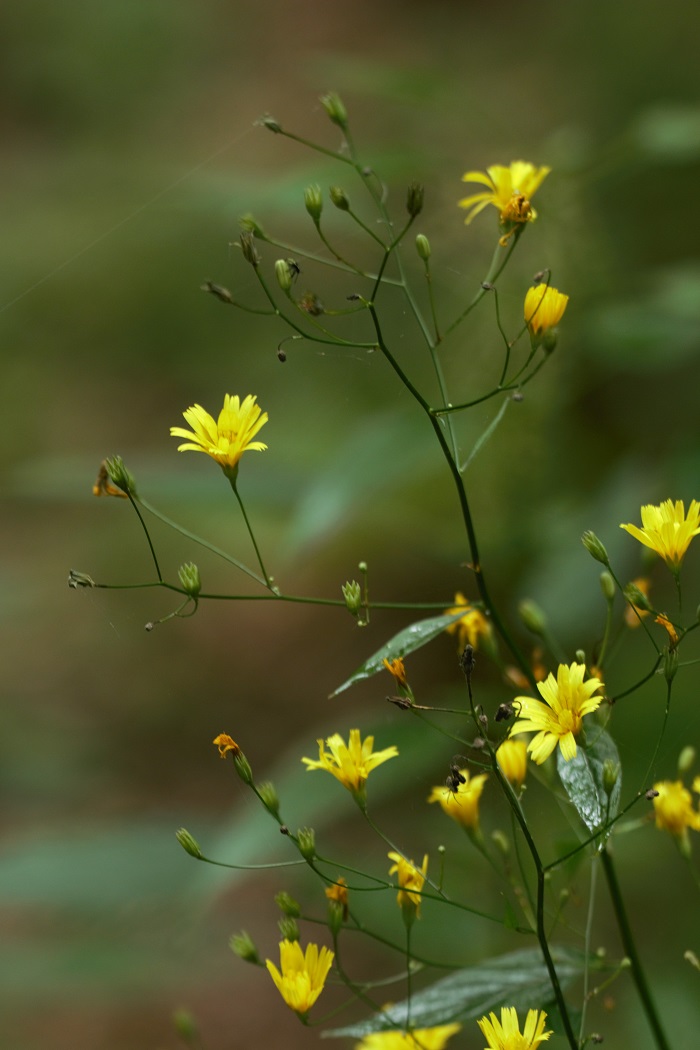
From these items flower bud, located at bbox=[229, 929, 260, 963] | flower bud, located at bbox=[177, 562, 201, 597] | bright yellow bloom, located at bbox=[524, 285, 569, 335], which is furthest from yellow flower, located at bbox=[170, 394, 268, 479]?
flower bud, located at bbox=[229, 929, 260, 963]

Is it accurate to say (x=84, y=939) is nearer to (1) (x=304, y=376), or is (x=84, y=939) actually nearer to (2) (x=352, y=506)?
(2) (x=352, y=506)

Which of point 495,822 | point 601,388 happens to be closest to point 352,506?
point 495,822

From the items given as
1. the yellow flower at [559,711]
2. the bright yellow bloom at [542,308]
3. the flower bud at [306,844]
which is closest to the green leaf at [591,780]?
the yellow flower at [559,711]

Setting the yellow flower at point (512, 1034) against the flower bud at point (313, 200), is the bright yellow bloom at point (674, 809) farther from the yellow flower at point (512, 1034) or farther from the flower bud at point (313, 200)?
the flower bud at point (313, 200)

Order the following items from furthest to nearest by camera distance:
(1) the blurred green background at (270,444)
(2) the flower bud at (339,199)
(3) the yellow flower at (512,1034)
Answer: (1) the blurred green background at (270,444) → (2) the flower bud at (339,199) → (3) the yellow flower at (512,1034)

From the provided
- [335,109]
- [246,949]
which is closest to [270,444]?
[335,109]

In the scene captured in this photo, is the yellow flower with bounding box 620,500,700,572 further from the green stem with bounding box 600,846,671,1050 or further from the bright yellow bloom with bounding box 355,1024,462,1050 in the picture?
the bright yellow bloom with bounding box 355,1024,462,1050
